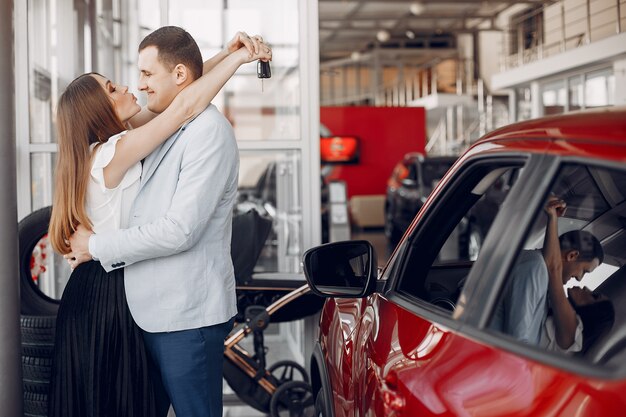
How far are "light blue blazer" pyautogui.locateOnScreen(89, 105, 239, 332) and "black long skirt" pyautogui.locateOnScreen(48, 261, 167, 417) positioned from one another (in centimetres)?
10

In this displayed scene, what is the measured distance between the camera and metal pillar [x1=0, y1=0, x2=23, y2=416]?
307 centimetres

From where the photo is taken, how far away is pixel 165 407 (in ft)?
9.16

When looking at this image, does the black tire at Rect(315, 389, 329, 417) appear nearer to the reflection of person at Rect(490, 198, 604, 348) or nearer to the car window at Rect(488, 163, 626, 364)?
the car window at Rect(488, 163, 626, 364)

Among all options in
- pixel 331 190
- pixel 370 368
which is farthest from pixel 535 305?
pixel 331 190

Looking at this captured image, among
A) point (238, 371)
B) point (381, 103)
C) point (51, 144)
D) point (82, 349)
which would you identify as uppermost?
point (381, 103)

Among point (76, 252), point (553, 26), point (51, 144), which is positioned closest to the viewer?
point (76, 252)

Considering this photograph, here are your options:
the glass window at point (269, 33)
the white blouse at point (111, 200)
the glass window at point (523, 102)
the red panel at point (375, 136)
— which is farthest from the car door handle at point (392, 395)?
the glass window at point (523, 102)

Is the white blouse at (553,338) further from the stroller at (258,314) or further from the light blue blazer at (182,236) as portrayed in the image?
the stroller at (258,314)

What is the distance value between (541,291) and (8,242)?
2068 millimetres

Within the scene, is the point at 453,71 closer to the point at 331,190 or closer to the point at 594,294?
the point at 331,190

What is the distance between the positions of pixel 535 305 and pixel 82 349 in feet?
5.07

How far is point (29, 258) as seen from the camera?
12.6ft

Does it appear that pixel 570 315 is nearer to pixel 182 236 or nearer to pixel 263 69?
pixel 182 236

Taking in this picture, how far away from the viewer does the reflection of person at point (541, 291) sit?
5.89 ft
